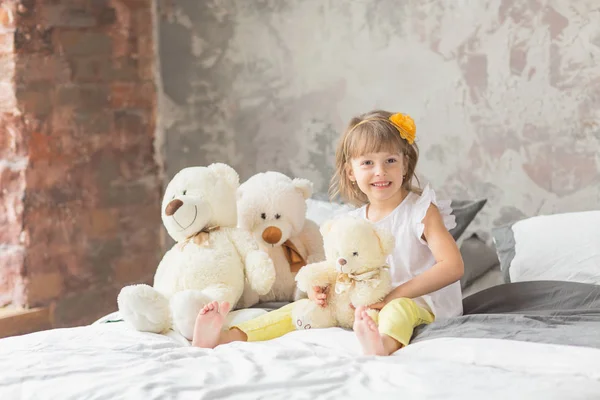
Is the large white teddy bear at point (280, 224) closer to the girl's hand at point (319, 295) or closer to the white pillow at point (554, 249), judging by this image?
the girl's hand at point (319, 295)

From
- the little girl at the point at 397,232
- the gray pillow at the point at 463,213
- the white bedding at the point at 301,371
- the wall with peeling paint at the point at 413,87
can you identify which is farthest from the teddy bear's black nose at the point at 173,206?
the wall with peeling paint at the point at 413,87

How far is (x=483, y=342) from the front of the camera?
1.49 meters

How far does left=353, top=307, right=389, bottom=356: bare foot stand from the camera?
1558 millimetres

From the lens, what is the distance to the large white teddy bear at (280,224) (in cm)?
219

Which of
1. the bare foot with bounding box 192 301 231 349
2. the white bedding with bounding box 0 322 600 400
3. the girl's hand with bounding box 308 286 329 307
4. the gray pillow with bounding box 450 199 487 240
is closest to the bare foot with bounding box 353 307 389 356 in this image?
the white bedding with bounding box 0 322 600 400

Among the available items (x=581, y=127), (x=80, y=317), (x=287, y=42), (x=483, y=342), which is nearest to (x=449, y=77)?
(x=581, y=127)

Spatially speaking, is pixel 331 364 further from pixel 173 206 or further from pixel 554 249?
pixel 554 249

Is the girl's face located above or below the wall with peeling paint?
below

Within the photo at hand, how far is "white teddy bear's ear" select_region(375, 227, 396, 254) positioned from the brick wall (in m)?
1.52

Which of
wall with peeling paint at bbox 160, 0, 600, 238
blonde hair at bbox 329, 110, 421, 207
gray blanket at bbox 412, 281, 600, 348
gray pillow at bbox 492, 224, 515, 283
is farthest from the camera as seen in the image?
wall with peeling paint at bbox 160, 0, 600, 238

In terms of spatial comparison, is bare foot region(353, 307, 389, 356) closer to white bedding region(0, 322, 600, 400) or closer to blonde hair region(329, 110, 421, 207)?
white bedding region(0, 322, 600, 400)

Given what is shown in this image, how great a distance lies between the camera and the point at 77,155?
2918mm

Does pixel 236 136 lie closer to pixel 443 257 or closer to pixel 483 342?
pixel 443 257

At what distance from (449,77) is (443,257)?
0.99m
